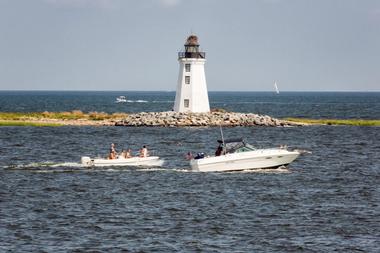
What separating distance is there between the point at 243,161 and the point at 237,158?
1.42ft

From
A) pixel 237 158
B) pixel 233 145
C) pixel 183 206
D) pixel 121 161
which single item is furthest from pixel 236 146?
pixel 183 206

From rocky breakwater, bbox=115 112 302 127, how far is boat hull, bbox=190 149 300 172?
44493 mm

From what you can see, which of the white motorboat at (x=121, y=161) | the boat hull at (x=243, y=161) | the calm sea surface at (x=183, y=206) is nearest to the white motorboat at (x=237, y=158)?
the boat hull at (x=243, y=161)

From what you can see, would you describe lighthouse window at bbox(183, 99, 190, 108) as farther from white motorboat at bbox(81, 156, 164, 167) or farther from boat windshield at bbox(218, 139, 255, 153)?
boat windshield at bbox(218, 139, 255, 153)

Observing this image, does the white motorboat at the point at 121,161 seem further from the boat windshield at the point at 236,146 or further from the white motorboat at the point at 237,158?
the boat windshield at the point at 236,146

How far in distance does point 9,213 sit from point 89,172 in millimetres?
15405

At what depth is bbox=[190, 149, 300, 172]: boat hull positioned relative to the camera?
50.7 meters

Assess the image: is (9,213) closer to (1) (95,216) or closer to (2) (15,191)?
(1) (95,216)

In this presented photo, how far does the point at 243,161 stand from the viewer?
167 feet

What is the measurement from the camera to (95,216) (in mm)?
36469

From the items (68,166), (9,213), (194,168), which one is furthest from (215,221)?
(68,166)

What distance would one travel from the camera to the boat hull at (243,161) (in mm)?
50656
